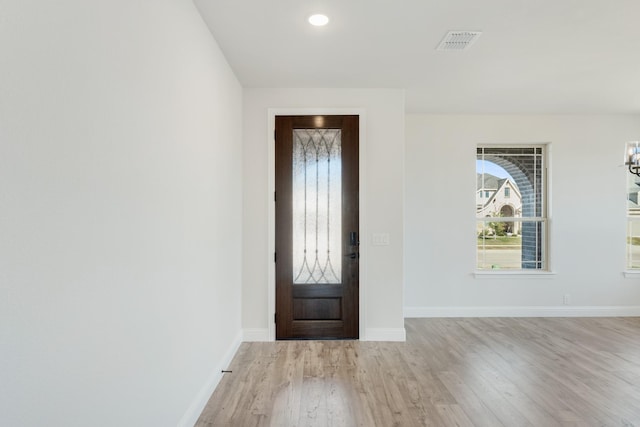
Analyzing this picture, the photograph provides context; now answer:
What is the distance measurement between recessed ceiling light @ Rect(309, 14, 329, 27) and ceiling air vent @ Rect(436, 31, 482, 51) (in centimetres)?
94

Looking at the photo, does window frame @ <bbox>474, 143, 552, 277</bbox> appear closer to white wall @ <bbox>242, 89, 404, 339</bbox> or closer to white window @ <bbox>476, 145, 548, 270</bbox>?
white window @ <bbox>476, 145, 548, 270</bbox>

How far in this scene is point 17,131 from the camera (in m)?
0.88

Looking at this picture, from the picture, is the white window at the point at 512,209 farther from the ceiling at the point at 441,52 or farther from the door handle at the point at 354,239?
the door handle at the point at 354,239

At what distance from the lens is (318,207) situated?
12.1 ft

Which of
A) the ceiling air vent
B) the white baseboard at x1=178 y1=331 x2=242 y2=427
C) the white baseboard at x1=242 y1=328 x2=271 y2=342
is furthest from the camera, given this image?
the white baseboard at x1=242 y1=328 x2=271 y2=342

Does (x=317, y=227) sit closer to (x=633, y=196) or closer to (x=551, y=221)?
(x=551, y=221)

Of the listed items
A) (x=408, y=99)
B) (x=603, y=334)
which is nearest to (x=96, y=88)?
(x=408, y=99)

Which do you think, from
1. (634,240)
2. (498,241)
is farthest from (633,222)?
(498,241)

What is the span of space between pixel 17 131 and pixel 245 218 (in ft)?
9.31

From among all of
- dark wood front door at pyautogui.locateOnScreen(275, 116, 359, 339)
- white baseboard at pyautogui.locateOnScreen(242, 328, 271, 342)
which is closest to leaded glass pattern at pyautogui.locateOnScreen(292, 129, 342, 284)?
dark wood front door at pyautogui.locateOnScreen(275, 116, 359, 339)

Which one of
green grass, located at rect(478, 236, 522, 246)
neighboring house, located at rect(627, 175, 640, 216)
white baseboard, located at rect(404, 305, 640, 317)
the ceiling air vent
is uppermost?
the ceiling air vent

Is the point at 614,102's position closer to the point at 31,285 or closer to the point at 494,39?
the point at 494,39

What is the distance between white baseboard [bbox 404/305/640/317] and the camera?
15.1 feet

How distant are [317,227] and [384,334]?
136cm
